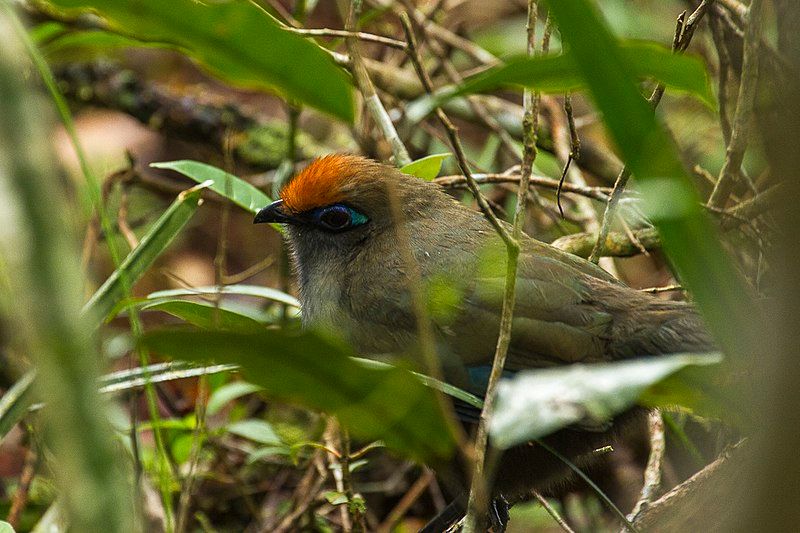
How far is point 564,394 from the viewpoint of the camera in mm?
1612

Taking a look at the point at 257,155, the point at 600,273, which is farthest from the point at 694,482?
the point at 257,155

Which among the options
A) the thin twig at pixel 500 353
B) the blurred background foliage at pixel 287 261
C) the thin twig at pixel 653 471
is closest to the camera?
the blurred background foliage at pixel 287 261

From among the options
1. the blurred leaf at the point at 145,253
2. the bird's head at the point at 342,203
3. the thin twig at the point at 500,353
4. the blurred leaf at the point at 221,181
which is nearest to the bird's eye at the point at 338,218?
the bird's head at the point at 342,203

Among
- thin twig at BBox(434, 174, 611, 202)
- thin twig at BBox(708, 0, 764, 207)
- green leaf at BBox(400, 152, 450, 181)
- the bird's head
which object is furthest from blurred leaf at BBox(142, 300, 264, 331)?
thin twig at BBox(708, 0, 764, 207)

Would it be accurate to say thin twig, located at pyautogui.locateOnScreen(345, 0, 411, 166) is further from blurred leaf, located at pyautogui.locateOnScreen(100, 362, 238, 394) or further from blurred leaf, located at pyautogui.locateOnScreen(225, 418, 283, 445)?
blurred leaf, located at pyautogui.locateOnScreen(225, 418, 283, 445)

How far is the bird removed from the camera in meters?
3.16

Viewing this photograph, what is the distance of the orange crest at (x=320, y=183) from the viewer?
3.85m

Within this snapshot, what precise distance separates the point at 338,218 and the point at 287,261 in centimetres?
154

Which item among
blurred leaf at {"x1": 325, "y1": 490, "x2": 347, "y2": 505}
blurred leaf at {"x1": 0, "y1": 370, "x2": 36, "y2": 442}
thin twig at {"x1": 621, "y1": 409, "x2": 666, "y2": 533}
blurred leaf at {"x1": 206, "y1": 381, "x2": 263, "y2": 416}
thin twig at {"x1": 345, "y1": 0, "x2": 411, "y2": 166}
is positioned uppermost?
thin twig at {"x1": 345, "y1": 0, "x2": 411, "y2": 166}

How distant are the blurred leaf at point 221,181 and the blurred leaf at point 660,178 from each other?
1.89 meters

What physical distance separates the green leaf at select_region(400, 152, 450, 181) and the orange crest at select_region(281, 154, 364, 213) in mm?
275

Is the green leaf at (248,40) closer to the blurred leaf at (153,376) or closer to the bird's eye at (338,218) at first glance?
the blurred leaf at (153,376)

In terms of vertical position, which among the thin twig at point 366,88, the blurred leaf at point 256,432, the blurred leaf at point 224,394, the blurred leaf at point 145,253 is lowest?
the blurred leaf at point 256,432

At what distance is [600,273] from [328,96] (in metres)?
1.86
